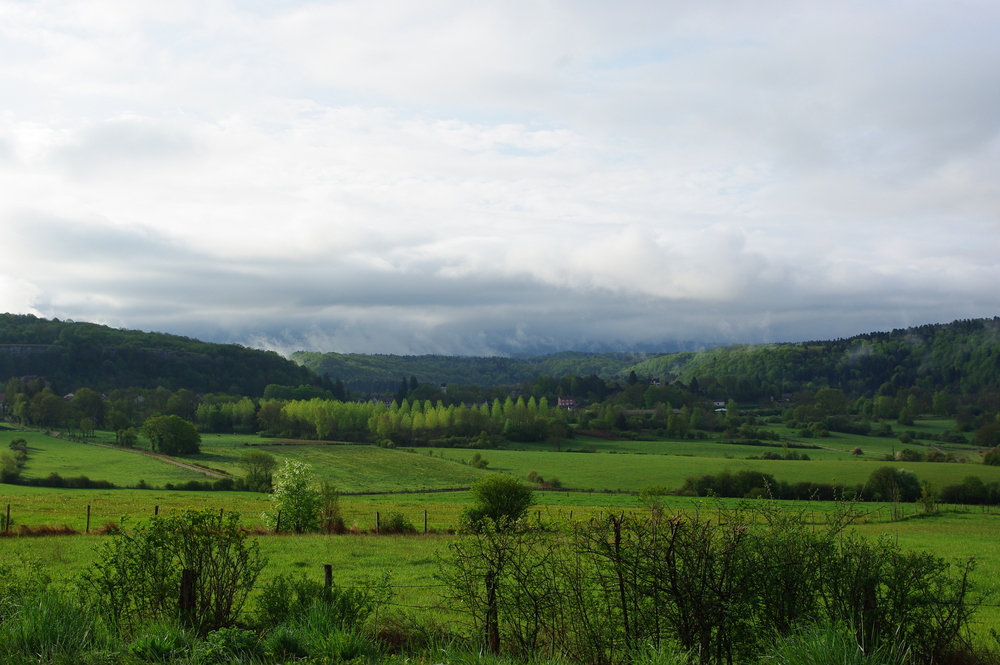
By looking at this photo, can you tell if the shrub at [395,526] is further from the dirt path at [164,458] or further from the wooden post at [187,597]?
the dirt path at [164,458]

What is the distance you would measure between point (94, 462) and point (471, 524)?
106m

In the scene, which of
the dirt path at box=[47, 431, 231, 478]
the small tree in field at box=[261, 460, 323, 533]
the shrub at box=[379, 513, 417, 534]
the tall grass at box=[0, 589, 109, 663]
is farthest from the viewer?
the dirt path at box=[47, 431, 231, 478]

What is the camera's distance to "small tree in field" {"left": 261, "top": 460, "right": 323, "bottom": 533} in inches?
1523

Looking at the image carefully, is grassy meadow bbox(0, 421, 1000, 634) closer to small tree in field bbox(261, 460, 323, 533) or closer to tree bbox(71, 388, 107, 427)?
small tree in field bbox(261, 460, 323, 533)

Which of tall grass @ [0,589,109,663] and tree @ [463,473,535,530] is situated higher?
tall grass @ [0,589,109,663]

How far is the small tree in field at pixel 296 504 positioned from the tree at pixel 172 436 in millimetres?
84348

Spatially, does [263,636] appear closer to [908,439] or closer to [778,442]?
[778,442]

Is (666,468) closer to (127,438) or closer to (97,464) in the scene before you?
(97,464)

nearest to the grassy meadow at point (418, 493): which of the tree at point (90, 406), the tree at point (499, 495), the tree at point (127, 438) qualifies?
the tree at point (499, 495)

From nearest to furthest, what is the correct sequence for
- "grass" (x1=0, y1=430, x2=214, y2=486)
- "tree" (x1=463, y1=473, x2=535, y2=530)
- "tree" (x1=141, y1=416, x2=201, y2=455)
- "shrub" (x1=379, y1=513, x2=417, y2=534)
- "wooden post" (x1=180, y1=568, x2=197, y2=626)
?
"wooden post" (x1=180, y1=568, x2=197, y2=626) → "shrub" (x1=379, y1=513, x2=417, y2=534) → "tree" (x1=463, y1=473, x2=535, y2=530) → "grass" (x1=0, y1=430, x2=214, y2=486) → "tree" (x1=141, y1=416, x2=201, y2=455)

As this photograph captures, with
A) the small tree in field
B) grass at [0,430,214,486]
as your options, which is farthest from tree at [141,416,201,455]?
the small tree in field

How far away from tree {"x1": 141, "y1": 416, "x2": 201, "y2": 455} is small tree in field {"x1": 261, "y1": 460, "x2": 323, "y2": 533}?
277 feet

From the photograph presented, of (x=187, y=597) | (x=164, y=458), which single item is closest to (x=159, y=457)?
(x=164, y=458)

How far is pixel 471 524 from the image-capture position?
10.9 m
